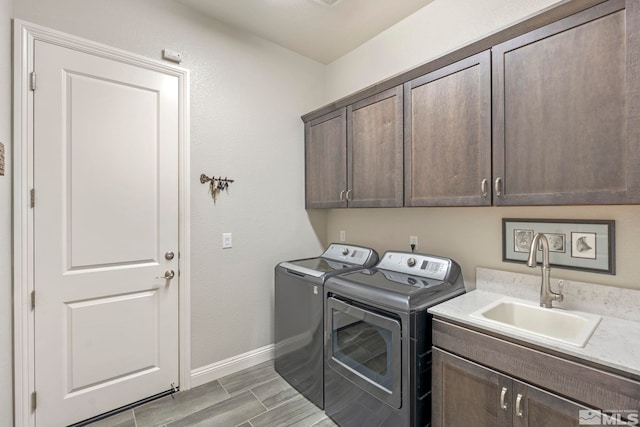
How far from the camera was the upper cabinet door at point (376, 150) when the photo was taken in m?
2.01

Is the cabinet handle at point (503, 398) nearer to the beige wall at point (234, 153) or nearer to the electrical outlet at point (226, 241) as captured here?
the beige wall at point (234, 153)

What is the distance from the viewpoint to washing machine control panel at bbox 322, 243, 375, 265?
7.84 ft

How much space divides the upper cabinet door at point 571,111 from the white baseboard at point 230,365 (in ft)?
7.38

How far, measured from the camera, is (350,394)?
1777 mm

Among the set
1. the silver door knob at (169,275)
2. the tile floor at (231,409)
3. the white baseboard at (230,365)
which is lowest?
the tile floor at (231,409)

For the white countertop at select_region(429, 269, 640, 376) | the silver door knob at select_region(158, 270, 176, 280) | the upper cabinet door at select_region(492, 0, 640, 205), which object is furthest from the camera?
the silver door knob at select_region(158, 270, 176, 280)

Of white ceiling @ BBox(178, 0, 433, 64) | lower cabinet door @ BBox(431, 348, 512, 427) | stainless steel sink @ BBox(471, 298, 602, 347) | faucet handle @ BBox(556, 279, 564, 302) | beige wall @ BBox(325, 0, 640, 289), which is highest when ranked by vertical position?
white ceiling @ BBox(178, 0, 433, 64)

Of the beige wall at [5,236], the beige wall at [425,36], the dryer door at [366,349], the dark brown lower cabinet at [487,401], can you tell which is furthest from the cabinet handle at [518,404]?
the beige wall at [5,236]

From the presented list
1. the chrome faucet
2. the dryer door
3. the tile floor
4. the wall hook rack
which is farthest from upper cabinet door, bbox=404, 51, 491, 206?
the tile floor

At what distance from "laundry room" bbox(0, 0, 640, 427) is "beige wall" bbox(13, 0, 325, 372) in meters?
0.02

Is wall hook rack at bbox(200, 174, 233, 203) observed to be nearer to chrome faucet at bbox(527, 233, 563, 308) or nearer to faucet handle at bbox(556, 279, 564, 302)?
chrome faucet at bbox(527, 233, 563, 308)

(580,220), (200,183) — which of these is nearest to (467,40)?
(580,220)

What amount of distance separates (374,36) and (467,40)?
0.88 m

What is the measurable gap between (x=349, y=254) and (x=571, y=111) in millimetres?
1703
